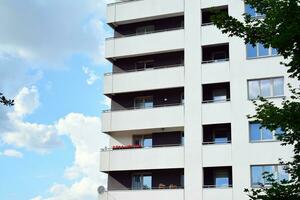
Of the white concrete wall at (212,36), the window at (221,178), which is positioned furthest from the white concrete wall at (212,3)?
the window at (221,178)

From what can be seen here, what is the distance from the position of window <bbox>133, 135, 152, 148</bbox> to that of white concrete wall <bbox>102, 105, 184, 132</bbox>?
1474 millimetres

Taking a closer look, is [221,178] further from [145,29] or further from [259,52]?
[145,29]

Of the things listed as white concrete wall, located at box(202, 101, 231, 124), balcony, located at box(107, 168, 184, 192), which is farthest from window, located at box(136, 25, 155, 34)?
balcony, located at box(107, 168, 184, 192)

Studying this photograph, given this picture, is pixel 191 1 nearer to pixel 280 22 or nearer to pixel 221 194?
pixel 221 194

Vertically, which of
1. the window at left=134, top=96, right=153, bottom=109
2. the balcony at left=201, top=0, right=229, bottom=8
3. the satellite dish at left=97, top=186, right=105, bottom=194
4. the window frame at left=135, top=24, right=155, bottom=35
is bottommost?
the satellite dish at left=97, top=186, right=105, bottom=194

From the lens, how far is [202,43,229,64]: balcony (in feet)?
115

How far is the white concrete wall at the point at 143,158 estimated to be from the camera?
32956 mm

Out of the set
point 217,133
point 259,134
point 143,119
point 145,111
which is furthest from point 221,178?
point 145,111

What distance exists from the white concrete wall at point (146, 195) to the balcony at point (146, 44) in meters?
9.34

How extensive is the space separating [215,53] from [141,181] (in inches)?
379

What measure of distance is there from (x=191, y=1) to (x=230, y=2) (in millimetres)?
2850

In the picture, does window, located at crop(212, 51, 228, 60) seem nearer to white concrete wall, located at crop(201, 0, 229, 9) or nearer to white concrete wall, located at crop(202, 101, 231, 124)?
white concrete wall, located at crop(201, 0, 229, 9)

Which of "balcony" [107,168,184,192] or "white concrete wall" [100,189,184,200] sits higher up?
"balcony" [107,168,184,192]

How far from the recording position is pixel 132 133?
A: 1419 inches
